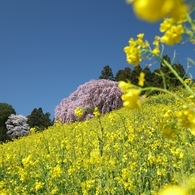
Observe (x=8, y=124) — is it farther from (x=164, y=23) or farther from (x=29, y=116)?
(x=164, y=23)

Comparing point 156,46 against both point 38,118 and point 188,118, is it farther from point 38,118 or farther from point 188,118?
point 38,118

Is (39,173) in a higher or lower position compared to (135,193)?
higher

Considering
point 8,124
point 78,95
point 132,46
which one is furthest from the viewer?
point 8,124

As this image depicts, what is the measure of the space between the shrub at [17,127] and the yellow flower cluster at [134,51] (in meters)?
26.7

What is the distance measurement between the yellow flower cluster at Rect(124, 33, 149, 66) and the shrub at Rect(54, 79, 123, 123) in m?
17.0

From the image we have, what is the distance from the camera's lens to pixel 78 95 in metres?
19.6

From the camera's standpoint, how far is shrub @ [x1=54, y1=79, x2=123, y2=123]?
18672 mm

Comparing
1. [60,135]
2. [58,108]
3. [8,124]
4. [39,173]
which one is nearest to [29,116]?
[8,124]

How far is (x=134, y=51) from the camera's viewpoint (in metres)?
1.26

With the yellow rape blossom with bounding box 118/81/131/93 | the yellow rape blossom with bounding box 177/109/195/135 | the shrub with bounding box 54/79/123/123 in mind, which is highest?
the shrub with bounding box 54/79/123/123

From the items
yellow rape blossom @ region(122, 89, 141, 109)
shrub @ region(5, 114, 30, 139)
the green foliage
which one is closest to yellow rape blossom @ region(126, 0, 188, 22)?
yellow rape blossom @ region(122, 89, 141, 109)

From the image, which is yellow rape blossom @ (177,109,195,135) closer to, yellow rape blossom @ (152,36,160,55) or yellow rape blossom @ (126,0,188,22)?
yellow rape blossom @ (152,36,160,55)

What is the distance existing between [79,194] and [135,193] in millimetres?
888

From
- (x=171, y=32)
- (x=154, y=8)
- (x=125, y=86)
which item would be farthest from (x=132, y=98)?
(x=154, y=8)
